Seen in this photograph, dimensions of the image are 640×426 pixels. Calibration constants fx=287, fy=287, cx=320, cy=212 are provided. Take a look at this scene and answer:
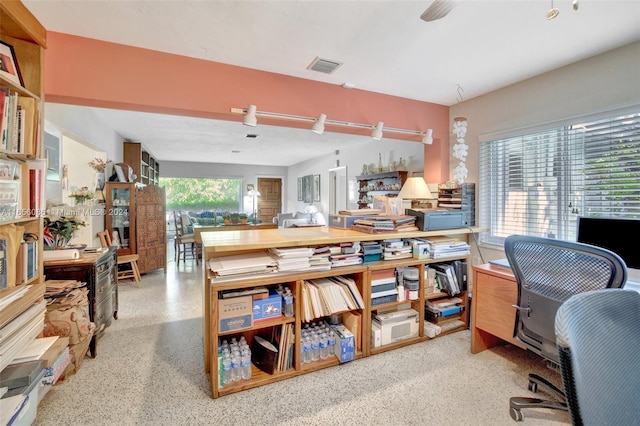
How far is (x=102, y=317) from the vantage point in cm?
248

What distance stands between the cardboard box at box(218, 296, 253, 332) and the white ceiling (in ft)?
5.82

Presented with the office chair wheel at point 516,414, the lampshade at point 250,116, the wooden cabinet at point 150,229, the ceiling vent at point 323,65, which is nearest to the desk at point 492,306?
the office chair wheel at point 516,414

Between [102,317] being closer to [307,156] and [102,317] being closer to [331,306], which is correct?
[331,306]

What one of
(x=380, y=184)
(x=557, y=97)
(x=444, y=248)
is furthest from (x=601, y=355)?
(x=380, y=184)

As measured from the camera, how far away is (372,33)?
1974 mm

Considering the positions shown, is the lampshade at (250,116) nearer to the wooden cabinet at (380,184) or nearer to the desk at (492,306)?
the desk at (492,306)

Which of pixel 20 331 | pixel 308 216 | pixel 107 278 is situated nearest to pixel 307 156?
pixel 308 216

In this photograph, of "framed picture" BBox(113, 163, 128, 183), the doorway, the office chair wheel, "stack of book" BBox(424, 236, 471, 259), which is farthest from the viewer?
the doorway

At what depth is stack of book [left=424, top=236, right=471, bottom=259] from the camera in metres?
2.49

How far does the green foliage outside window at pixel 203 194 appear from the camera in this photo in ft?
29.2

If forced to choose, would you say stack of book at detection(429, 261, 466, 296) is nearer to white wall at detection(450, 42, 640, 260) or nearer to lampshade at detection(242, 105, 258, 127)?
white wall at detection(450, 42, 640, 260)

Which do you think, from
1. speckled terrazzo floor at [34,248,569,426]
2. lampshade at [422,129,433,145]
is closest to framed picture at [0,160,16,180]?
speckled terrazzo floor at [34,248,569,426]

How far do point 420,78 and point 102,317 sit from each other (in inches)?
141

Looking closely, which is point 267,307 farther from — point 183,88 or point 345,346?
point 183,88
